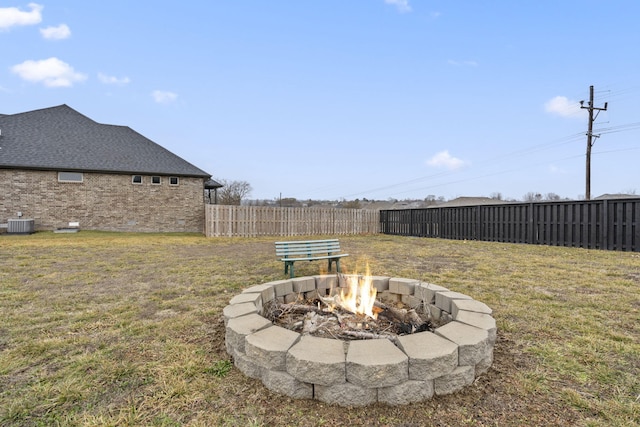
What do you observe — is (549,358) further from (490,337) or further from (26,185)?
(26,185)

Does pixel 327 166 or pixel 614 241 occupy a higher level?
pixel 327 166

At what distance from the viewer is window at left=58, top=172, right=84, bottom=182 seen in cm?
1549

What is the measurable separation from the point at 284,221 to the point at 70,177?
1266 centimetres

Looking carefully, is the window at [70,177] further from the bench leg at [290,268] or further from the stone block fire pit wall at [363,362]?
the stone block fire pit wall at [363,362]

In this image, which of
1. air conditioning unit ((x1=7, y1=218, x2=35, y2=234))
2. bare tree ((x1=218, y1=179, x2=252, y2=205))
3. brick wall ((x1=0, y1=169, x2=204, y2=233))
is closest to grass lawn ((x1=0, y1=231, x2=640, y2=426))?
air conditioning unit ((x1=7, y1=218, x2=35, y2=234))

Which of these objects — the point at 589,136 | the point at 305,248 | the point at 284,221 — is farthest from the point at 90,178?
the point at 589,136

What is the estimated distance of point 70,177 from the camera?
51.4ft

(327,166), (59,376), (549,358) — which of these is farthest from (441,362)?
(327,166)

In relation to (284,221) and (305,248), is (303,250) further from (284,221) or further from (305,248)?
(284,221)

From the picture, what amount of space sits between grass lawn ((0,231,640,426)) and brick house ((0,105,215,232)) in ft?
44.5

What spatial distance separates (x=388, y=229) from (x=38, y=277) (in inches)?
641

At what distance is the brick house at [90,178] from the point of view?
15.0m

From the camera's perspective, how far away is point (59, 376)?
6.61ft

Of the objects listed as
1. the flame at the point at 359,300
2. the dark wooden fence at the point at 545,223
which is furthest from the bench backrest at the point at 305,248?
the dark wooden fence at the point at 545,223
